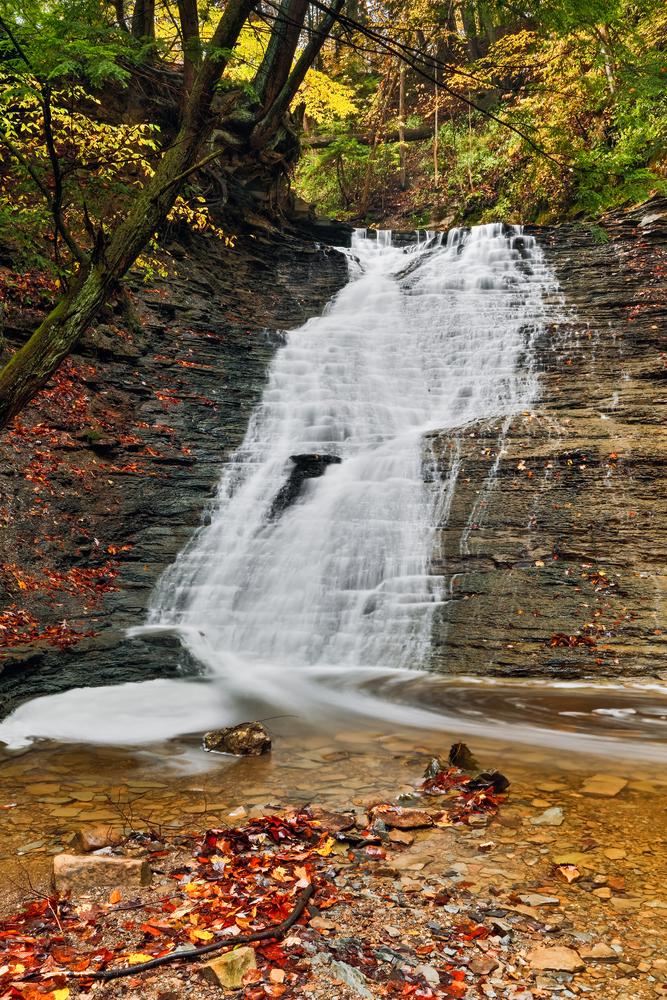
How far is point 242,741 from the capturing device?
185 inches

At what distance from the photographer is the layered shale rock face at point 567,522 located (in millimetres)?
6574

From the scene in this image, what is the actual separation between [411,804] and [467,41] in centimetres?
2897

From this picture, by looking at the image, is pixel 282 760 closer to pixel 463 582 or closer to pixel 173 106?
pixel 463 582

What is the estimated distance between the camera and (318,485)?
9.87m

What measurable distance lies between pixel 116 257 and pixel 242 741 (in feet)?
13.8

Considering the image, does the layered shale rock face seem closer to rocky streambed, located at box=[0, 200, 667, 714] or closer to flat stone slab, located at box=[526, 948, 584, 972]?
rocky streambed, located at box=[0, 200, 667, 714]

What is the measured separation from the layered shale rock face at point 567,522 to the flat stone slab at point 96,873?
177 inches

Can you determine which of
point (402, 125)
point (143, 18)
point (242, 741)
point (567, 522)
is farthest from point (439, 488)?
point (402, 125)

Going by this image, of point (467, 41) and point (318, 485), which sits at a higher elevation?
point (467, 41)

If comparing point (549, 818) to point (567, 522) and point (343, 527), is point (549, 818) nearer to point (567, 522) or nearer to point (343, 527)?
point (567, 522)

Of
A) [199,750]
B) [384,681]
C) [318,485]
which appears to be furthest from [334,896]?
[318,485]

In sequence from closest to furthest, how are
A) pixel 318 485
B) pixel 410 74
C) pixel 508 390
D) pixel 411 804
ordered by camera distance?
pixel 411 804 < pixel 318 485 < pixel 508 390 < pixel 410 74

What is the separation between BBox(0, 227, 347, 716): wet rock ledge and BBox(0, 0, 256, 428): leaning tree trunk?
2796mm

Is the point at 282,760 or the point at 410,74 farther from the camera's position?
the point at 410,74
